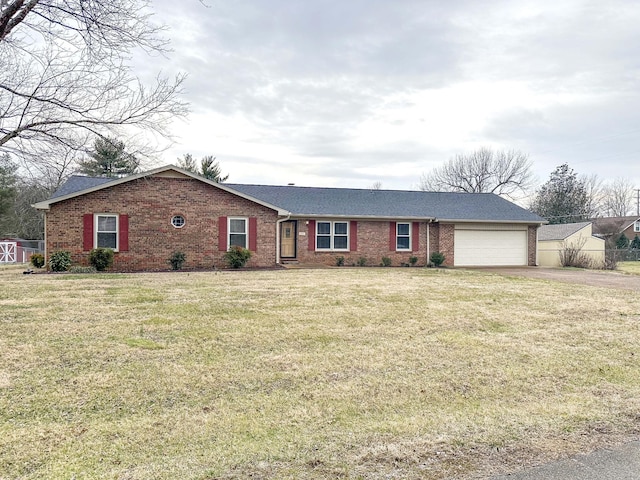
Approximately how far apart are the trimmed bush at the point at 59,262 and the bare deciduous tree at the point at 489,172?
36.3m

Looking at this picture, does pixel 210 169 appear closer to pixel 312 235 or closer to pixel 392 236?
pixel 312 235

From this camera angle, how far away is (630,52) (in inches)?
530

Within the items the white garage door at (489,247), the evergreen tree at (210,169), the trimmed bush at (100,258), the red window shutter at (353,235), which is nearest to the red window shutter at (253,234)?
the red window shutter at (353,235)

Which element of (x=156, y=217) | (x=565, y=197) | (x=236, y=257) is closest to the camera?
(x=156, y=217)

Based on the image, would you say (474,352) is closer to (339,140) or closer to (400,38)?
(400,38)

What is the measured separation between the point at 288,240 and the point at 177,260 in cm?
560

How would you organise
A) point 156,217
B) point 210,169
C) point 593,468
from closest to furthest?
point 593,468 → point 156,217 → point 210,169

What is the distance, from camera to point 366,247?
2050 centimetres

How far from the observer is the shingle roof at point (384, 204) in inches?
811

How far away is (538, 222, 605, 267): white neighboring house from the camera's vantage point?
2339 cm

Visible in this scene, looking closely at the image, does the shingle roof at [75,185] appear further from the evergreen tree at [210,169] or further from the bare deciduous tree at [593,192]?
the bare deciduous tree at [593,192]

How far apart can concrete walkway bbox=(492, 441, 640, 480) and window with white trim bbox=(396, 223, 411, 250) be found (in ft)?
58.5

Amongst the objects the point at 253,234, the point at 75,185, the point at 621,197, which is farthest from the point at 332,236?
the point at 621,197

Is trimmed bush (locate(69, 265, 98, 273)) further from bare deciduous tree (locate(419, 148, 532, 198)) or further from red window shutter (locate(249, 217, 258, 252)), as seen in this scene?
bare deciduous tree (locate(419, 148, 532, 198))
